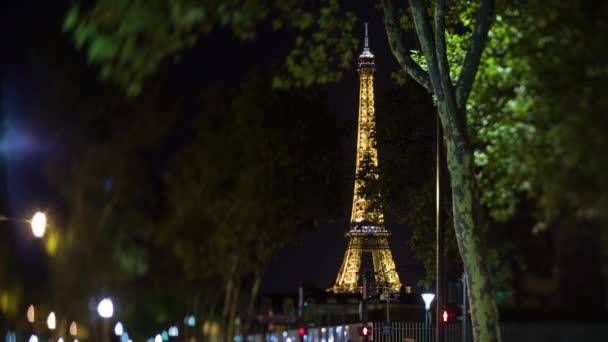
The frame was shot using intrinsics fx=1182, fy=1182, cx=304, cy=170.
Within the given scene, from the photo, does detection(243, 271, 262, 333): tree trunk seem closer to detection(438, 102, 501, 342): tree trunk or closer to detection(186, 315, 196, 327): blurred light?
detection(186, 315, 196, 327): blurred light

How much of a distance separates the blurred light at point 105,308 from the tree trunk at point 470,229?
19.5ft

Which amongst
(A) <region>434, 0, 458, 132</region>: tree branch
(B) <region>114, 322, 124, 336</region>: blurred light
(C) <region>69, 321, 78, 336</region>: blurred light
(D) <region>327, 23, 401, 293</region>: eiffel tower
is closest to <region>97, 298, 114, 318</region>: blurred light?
(C) <region>69, 321, 78, 336</region>: blurred light

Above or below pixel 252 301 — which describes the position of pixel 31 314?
above

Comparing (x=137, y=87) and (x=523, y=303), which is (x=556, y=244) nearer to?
(x=523, y=303)

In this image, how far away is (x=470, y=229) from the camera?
18.6 meters

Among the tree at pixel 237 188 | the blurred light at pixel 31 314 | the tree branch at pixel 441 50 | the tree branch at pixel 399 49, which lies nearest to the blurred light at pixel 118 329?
the tree at pixel 237 188

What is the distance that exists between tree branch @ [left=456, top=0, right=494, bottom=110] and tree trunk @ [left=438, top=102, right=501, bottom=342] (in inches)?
13.6

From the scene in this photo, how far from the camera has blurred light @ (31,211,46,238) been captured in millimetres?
17359

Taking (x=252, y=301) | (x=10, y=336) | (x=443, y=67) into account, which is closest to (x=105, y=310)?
(x=252, y=301)

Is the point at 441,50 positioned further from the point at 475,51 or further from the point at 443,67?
the point at 475,51

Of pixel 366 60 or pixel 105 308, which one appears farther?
pixel 366 60

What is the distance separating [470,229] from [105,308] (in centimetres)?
621

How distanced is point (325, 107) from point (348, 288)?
52.2 m

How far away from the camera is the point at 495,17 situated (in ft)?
62.3
